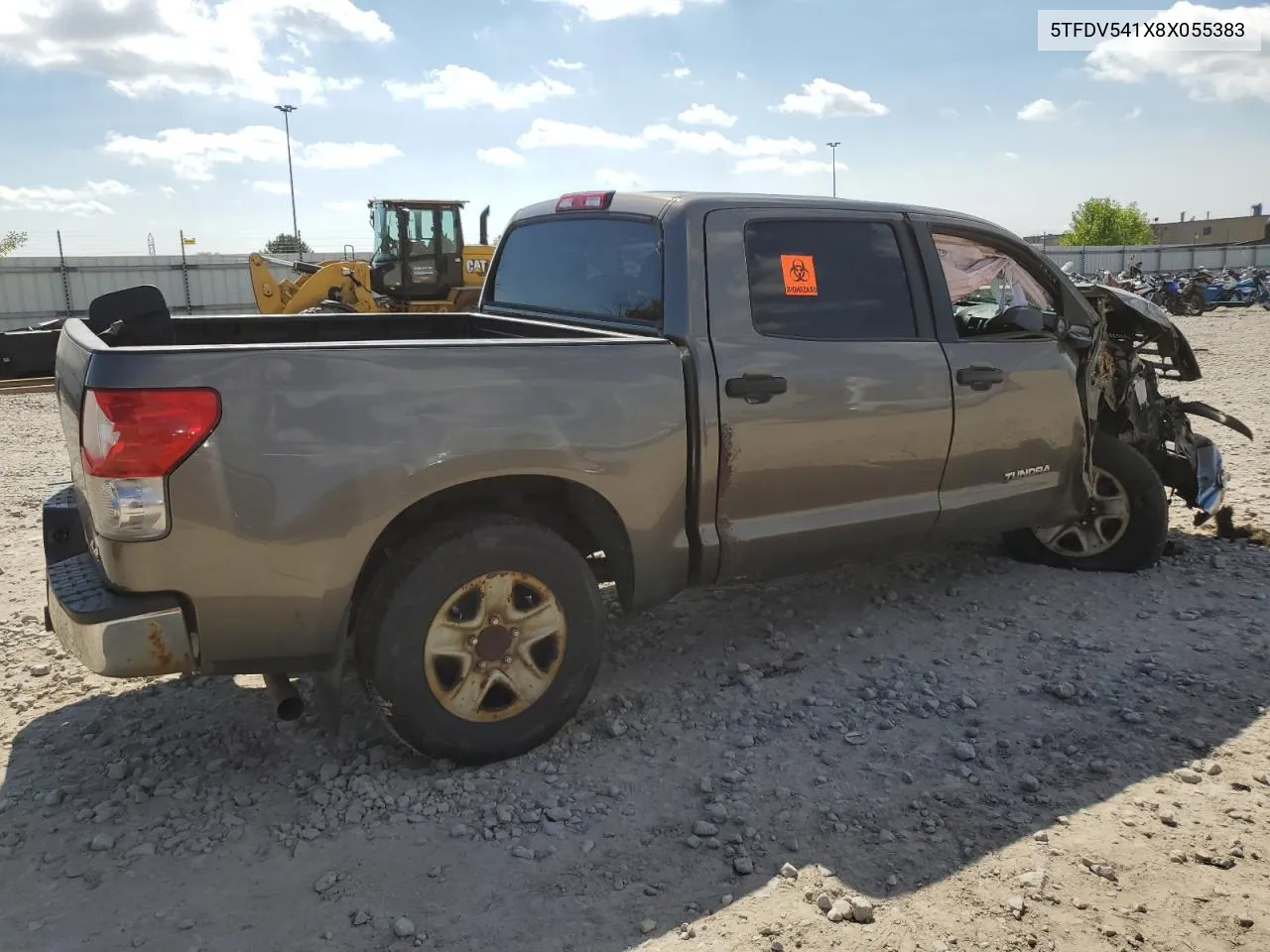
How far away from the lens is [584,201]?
4.39m

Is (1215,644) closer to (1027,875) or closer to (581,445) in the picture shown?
(1027,875)

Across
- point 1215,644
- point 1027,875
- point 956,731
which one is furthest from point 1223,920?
point 1215,644

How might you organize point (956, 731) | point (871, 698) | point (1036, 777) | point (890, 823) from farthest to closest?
point (871, 698) < point (956, 731) < point (1036, 777) < point (890, 823)

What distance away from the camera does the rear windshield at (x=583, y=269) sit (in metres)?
3.91

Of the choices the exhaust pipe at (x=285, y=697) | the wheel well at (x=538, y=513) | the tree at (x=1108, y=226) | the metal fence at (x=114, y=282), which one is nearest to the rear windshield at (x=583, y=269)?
the wheel well at (x=538, y=513)

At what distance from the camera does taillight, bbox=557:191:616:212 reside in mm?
4266

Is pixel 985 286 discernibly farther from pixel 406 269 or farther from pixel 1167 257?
pixel 1167 257

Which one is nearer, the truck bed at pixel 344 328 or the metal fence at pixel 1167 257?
the truck bed at pixel 344 328

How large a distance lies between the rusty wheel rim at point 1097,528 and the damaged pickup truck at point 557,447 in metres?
0.02

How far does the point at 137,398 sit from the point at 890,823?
2517 millimetres

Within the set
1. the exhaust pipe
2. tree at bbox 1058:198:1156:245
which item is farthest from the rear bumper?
tree at bbox 1058:198:1156:245

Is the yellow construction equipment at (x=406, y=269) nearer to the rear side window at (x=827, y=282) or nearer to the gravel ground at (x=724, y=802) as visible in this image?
the gravel ground at (x=724, y=802)

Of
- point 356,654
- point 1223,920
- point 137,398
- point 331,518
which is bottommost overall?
point 1223,920

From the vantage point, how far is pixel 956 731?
3.67 m
